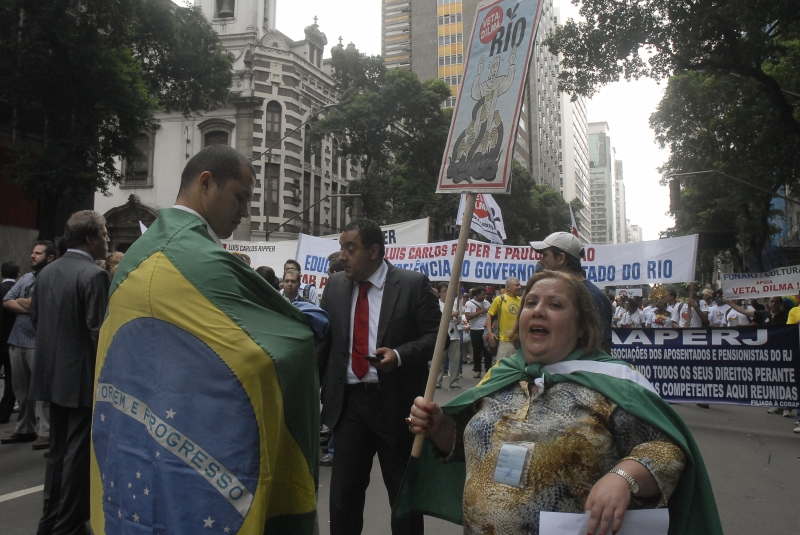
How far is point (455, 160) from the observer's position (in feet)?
10.1

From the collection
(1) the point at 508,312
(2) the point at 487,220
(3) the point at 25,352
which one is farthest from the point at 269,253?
(3) the point at 25,352

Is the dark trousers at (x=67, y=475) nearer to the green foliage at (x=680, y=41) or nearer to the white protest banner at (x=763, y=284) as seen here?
the green foliage at (x=680, y=41)

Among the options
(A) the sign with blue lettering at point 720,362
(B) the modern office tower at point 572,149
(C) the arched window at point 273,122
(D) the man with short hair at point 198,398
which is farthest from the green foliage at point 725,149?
(B) the modern office tower at point 572,149

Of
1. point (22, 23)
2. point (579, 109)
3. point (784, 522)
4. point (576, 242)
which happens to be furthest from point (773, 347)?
point (579, 109)

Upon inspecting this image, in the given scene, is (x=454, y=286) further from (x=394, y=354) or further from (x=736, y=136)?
(x=736, y=136)

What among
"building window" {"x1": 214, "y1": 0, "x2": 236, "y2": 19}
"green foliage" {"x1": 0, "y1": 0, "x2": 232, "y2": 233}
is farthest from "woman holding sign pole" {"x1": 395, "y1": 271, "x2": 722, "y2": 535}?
"building window" {"x1": 214, "y1": 0, "x2": 236, "y2": 19}

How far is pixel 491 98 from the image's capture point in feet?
9.42

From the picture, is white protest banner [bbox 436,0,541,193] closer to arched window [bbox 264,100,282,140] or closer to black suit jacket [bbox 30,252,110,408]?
black suit jacket [bbox 30,252,110,408]

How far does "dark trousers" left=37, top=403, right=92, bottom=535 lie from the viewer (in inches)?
→ 146

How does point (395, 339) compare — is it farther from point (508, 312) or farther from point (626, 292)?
point (626, 292)

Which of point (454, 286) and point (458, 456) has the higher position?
point (454, 286)

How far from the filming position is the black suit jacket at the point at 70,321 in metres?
4.29

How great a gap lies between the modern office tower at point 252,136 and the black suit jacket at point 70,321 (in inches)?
1326

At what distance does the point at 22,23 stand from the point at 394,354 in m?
17.8
